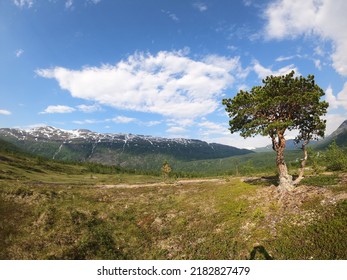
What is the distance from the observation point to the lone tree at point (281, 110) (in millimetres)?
35562

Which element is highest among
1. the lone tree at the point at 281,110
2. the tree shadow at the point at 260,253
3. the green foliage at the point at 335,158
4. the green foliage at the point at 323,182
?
the lone tree at the point at 281,110

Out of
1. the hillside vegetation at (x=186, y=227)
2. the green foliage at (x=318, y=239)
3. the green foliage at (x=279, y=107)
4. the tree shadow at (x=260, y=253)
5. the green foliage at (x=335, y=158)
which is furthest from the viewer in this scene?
the green foliage at (x=335, y=158)

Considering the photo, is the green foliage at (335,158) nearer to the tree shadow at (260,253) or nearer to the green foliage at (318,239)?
the green foliage at (318,239)

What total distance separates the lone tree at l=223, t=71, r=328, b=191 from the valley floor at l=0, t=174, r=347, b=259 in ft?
24.5

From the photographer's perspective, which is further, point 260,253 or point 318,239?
point 260,253

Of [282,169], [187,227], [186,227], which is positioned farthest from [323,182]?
[186,227]

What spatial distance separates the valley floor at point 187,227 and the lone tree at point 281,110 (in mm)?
7461

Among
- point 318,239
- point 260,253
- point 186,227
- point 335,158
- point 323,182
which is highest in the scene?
point 335,158

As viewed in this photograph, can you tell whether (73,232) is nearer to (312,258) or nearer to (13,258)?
(13,258)

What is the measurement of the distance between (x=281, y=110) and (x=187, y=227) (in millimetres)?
21814

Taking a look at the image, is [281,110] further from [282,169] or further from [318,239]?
[318,239]

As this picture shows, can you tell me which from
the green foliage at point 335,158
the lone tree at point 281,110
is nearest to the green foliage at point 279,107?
the lone tree at point 281,110

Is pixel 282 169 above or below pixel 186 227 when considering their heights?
above

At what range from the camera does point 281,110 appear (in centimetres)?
3862
